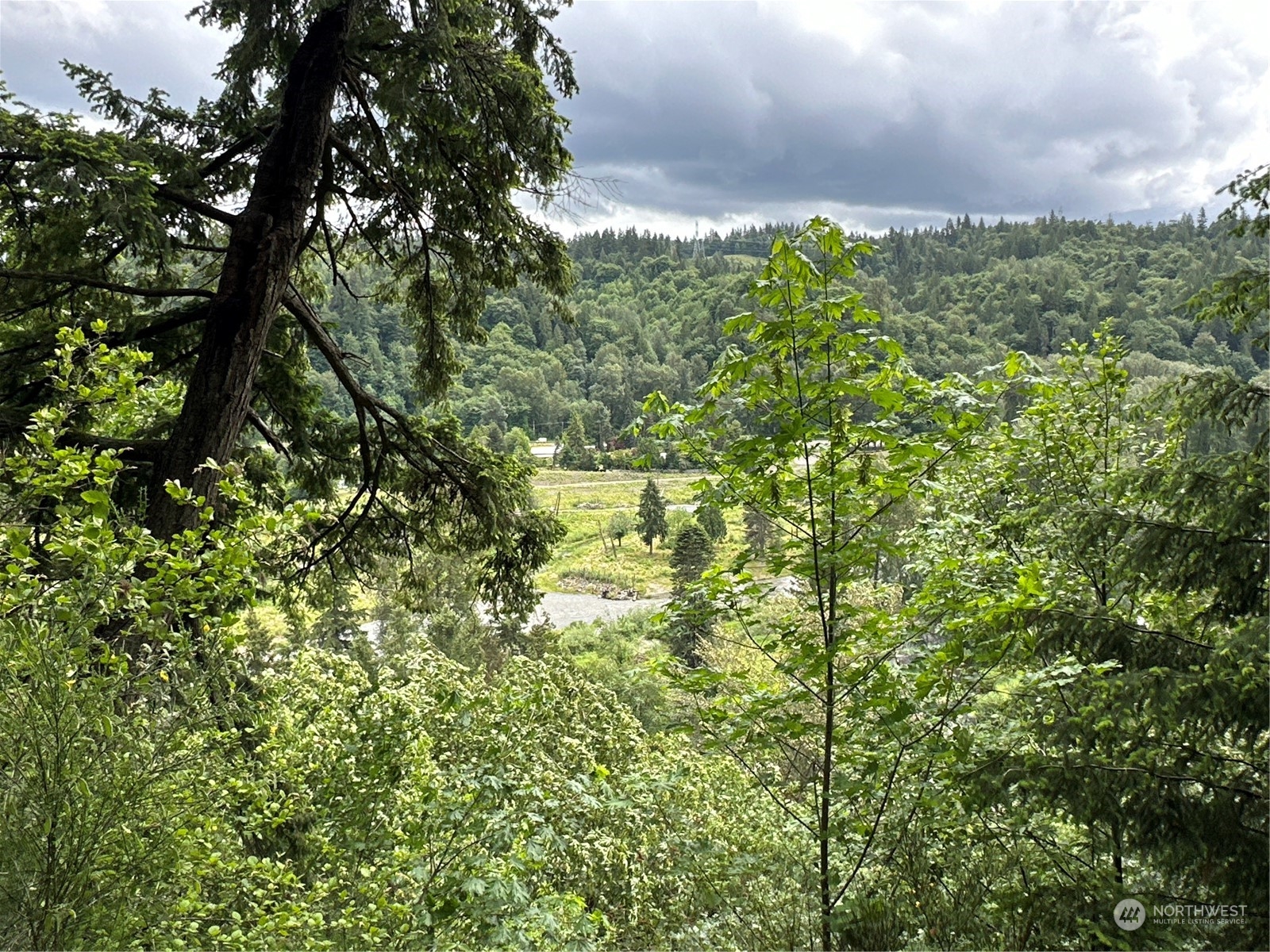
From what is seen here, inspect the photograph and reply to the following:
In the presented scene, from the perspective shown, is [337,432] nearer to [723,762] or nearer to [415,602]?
[415,602]

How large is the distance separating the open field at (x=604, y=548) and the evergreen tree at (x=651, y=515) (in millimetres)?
1780

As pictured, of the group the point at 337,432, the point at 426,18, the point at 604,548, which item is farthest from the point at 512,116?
the point at 604,548

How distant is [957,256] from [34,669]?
18014 centimetres

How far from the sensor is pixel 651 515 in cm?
5153

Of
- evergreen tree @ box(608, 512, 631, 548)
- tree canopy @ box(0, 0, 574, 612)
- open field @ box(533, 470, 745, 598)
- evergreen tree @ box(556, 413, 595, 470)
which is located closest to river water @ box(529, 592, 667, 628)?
open field @ box(533, 470, 745, 598)

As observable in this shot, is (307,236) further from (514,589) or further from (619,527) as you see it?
(619,527)

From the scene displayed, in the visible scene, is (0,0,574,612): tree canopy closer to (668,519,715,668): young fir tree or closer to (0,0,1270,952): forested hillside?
(0,0,1270,952): forested hillside

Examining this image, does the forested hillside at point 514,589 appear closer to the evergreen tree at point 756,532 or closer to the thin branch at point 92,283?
the thin branch at point 92,283

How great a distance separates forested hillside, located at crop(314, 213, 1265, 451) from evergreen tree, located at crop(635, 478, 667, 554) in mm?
26725

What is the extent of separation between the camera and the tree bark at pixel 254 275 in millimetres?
3953

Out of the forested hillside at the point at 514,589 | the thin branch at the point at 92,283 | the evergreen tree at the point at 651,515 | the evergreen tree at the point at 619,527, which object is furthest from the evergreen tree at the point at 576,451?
the thin branch at the point at 92,283

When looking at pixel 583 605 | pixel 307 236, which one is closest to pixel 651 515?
pixel 583 605

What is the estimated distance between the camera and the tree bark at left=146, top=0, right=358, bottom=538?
3.95 m

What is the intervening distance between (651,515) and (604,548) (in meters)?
7.03
